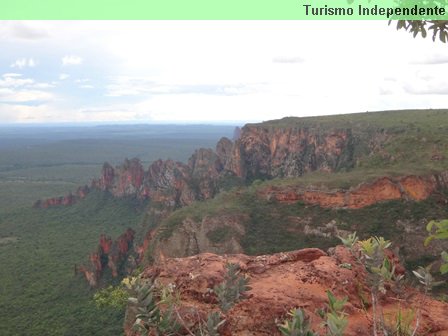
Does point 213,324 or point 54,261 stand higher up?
point 213,324

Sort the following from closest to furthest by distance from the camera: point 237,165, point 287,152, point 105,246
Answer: point 105,246 → point 287,152 → point 237,165

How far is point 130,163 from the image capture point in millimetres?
115562

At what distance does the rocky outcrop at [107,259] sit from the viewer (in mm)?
63031

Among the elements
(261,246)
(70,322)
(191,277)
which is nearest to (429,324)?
(191,277)

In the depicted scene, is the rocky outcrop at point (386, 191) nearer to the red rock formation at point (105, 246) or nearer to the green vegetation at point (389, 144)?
the green vegetation at point (389, 144)

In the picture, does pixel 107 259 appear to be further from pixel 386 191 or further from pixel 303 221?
pixel 386 191

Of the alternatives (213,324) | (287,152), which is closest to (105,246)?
(287,152)

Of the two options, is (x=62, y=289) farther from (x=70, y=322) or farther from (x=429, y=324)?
(x=429, y=324)

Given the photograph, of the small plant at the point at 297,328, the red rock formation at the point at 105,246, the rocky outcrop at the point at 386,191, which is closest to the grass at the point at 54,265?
the red rock formation at the point at 105,246

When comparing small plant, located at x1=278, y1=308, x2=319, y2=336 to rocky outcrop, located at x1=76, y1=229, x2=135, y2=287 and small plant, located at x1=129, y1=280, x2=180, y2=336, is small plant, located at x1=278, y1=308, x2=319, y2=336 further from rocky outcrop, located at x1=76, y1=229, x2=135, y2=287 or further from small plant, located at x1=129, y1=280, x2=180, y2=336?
rocky outcrop, located at x1=76, y1=229, x2=135, y2=287

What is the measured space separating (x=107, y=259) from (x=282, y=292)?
2361 inches

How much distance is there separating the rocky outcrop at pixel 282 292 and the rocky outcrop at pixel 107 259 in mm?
52771

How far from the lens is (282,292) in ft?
31.8

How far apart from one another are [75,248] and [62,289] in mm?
23429
